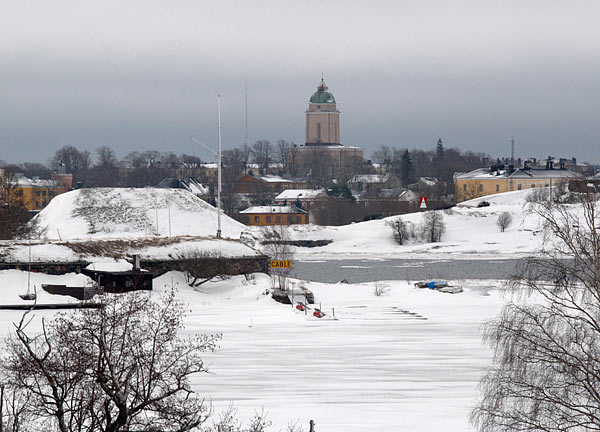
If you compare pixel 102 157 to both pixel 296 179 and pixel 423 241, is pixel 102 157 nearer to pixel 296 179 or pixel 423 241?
pixel 296 179

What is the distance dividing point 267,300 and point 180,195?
45.3m

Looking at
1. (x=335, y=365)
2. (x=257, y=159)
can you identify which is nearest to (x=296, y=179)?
(x=257, y=159)

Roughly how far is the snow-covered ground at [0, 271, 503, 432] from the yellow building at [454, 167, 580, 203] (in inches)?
3003

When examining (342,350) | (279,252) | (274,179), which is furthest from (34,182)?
(342,350)

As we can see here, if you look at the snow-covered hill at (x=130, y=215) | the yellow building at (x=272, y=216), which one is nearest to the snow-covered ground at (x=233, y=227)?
the snow-covered hill at (x=130, y=215)

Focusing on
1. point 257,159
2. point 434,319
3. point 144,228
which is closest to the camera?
point 434,319

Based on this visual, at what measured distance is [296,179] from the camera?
6122 inches

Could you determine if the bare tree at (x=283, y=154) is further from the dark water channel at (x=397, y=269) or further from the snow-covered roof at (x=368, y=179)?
the dark water channel at (x=397, y=269)

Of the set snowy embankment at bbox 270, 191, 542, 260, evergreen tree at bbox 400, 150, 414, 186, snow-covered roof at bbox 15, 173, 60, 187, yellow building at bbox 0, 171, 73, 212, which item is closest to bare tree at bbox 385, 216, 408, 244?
snowy embankment at bbox 270, 191, 542, 260

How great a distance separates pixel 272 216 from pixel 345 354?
80.7m

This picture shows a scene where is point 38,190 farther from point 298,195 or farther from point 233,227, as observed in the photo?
point 233,227

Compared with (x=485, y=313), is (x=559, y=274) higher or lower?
higher

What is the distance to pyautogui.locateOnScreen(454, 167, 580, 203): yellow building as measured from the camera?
12000 cm

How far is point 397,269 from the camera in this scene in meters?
68.5
